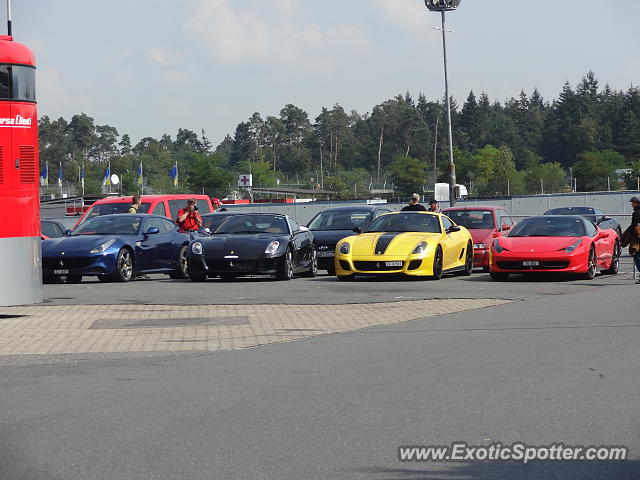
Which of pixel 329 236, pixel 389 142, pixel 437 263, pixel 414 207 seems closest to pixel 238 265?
pixel 437 263

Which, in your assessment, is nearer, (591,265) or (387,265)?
(387,265)

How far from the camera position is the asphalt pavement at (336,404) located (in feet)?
19.3

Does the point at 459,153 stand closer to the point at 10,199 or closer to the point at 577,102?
the point at 577,102

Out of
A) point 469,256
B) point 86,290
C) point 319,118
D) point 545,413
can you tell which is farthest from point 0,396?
point 319,118

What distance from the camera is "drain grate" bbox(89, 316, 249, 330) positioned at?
13.5m

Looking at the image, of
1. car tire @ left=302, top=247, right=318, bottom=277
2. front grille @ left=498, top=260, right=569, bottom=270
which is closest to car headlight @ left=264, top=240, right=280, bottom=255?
car tire @ left=302, top=247, right=318, bottom=277

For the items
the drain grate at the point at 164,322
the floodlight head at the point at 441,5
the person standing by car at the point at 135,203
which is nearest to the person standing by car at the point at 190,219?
the person standing by car at the point at 135,203

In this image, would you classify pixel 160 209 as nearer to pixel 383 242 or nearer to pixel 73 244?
pixel 73 244

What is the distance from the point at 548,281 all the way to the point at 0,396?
1405 centimetres

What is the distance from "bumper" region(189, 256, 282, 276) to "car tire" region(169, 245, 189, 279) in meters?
1.91

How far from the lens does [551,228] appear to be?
21906 mm

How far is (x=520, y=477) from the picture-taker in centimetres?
558

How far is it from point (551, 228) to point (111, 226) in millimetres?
8485

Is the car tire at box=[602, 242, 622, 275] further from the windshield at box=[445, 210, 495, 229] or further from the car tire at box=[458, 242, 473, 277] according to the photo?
the windshield at box=[445, 210, 495, 229]
